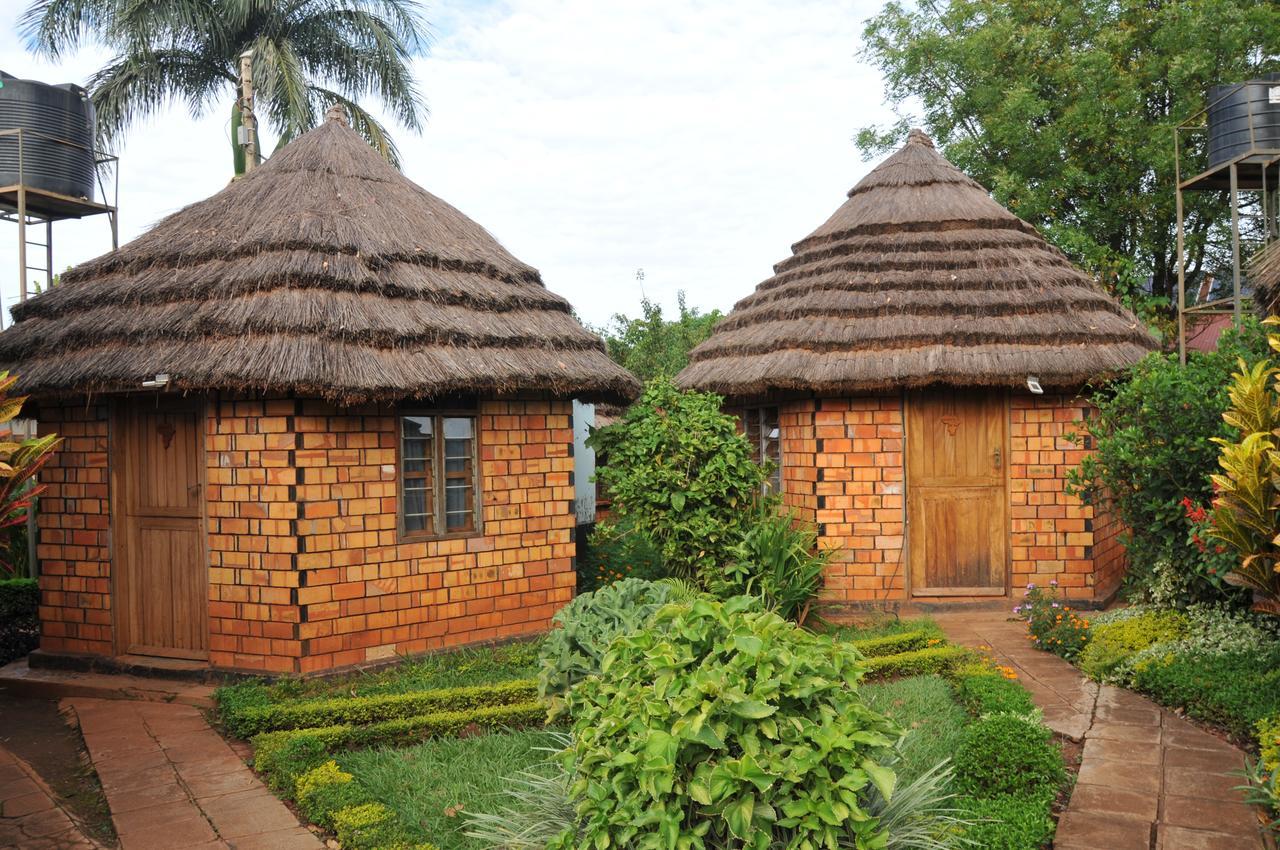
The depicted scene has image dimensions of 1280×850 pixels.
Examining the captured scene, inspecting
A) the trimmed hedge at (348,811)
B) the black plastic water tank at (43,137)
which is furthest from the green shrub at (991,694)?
the black plastic water tank at (43,137)

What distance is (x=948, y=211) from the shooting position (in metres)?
10.9

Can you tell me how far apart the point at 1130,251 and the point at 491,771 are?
1794cm

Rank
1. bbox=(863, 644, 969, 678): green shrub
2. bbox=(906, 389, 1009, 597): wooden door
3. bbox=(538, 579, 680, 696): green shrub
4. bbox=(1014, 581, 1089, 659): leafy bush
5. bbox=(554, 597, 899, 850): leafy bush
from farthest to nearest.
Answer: bbox=(906, 389, 1009, 597): wooden door
bbox=(1014, 581, 1089, 659): leafy bush
bbox=(863, 644, 969, 678): green shrub
bbox=(538, 579, 680, 696): green shrub
bbox=(554, 597, 899, 850): leafy bush

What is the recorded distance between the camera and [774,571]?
795 centimetres

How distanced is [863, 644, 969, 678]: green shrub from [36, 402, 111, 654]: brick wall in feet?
20.8

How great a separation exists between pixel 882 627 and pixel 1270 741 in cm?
375

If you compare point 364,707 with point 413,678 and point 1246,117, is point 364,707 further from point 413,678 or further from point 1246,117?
point 1246,117

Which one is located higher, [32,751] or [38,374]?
[38,374]

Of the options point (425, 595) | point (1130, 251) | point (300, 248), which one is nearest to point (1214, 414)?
point (425, 595)

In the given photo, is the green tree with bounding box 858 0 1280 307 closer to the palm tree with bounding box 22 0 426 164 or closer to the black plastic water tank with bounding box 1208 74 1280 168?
the black plastic water tank with bounding box 1208 74 1280 168

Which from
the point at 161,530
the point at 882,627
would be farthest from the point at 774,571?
the point at 161,530

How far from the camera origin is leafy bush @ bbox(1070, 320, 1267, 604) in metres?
7.03

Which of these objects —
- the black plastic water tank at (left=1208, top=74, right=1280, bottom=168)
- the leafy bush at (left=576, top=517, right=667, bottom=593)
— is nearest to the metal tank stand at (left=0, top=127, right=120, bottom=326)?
the leafy bush at (left=576, top=517, right=667, bottom=593)

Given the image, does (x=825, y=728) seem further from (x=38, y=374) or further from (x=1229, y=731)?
(x=38, y=374)
